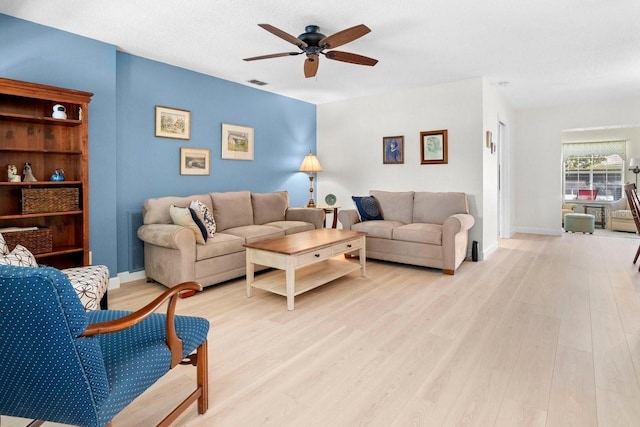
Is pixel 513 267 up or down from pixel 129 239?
down

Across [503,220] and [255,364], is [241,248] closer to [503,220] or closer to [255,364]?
[255,364]

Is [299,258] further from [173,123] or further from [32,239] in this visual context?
[173,123]

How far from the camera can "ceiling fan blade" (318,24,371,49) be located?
8.67 ft

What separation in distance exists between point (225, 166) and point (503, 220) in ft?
16.6

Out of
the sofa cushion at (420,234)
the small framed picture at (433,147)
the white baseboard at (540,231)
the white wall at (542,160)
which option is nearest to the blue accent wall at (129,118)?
the sofa cushion at (420,234)

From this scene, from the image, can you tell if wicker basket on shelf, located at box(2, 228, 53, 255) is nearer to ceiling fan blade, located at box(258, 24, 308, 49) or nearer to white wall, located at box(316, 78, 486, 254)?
ceiling fan blade, located at box(258, 24, 308, 49)

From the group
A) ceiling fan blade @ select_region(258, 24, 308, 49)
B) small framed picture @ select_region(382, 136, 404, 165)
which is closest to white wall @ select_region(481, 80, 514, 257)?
small framed picture @ select_region(382, 136, 404, 165)

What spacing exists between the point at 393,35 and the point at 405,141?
2270 millimetres

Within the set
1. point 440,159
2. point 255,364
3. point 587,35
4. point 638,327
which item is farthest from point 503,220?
point 255,364

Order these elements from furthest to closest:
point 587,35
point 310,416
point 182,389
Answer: point 587,35 < point 182,389 < point 310,416

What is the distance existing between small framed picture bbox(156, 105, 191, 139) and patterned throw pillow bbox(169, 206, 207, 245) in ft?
3.61

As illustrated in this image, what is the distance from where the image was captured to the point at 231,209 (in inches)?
174

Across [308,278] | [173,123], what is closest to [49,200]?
[173,123]

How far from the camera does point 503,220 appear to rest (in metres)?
6.58
